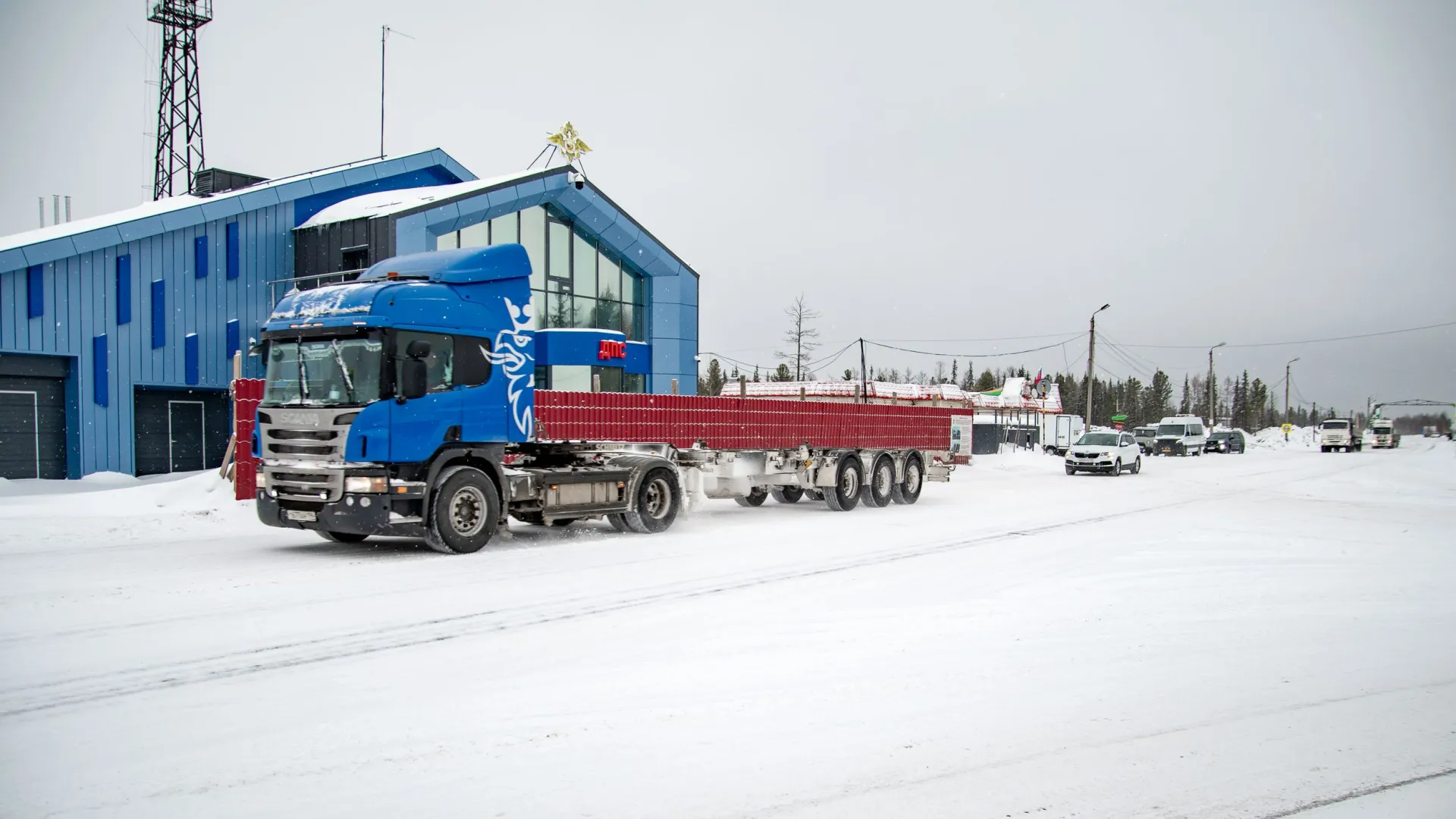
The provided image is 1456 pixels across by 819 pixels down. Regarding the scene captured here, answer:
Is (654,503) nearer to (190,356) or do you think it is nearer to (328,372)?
(328,372)

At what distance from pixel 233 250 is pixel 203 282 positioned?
3.75ft

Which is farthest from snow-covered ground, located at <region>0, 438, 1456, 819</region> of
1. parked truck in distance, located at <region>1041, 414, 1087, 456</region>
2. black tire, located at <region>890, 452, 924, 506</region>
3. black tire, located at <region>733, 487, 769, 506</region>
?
parked truck in distance, located at <region>1041, 414, 1087, 456</region>

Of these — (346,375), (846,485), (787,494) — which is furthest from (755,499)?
(346,375)

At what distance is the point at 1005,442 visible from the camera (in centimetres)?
5738

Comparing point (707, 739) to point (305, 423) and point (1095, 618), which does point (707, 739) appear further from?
point (305, 423)

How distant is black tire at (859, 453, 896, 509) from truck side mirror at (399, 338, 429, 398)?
10855 millimetres

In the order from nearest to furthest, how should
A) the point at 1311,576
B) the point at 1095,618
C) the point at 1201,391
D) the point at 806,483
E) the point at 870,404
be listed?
the point at 1095,618, the point at 1311,576, the point at 806,483, the point at 870,404, the point at 1201,391

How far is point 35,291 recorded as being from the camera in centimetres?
1972

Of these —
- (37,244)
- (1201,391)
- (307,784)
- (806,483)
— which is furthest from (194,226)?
(1201,391)

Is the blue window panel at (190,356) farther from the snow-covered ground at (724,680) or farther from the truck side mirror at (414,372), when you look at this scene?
the truck side mirror at (414,372)

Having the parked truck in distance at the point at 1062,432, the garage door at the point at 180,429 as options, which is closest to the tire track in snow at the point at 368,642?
the garage door at the point at 180,429

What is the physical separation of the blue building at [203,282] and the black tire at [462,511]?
313 cm

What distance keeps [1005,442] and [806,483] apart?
4176 cm

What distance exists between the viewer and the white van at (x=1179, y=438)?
54.4 meters
